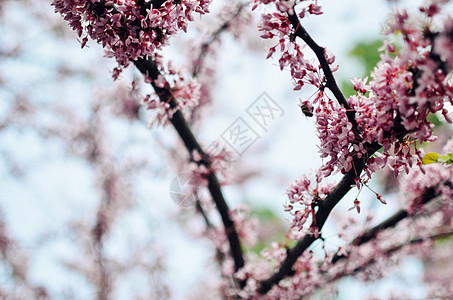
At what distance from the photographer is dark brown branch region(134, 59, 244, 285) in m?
1.43

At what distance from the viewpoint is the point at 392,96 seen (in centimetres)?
A: 91

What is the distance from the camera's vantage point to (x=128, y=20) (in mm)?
1093

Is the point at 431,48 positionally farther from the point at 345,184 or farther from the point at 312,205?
the point at 312,205

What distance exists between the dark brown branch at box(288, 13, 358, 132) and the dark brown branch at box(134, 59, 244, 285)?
26.2 inches

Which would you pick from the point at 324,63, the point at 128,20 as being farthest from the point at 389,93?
the point at 128,20

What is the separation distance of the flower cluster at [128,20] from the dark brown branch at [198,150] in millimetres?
238

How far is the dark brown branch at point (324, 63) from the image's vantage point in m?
1.00

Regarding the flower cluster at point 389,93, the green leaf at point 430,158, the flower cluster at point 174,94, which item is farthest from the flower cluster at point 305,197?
the flower cluster at point 174,94

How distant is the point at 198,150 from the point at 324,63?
1.02 m

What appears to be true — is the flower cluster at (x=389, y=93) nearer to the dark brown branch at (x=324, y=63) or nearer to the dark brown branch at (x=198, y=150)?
the dark brown branch at (x=324, y=63)

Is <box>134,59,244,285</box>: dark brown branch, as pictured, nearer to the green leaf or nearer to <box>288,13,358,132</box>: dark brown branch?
<box>288,13,358,132</box>: dark brown branch

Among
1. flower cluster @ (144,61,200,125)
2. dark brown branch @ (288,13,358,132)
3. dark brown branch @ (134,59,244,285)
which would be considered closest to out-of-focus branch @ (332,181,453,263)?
dark brown branch @ (134,59,244,285)

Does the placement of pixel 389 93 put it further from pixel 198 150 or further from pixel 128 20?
pixel 198 150

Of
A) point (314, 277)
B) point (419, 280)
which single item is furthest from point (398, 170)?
point (419, 280)
